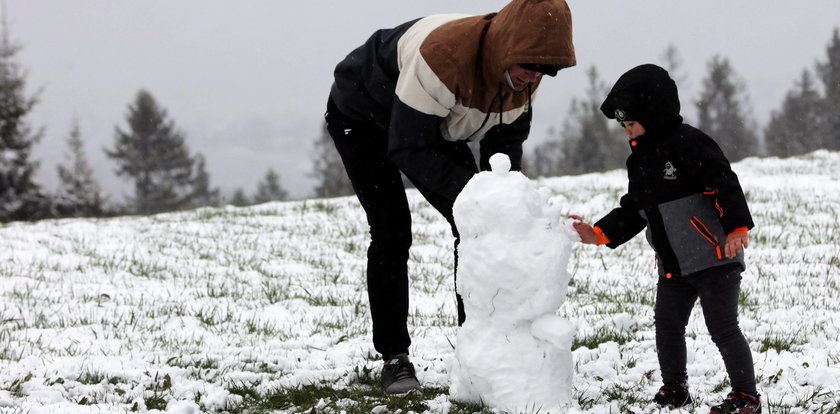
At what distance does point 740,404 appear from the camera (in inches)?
112

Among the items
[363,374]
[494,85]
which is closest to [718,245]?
[494,85]

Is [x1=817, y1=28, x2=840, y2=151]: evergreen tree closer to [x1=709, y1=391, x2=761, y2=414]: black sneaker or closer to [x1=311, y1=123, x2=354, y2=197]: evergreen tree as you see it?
[x1=311, y1=123, x2=354, y2=197]: evergreen tree

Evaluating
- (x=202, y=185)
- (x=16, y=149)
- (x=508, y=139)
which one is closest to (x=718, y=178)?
(x=508, y=139)

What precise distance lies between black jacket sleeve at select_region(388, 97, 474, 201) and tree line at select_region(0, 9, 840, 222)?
1972cm

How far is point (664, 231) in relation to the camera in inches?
115

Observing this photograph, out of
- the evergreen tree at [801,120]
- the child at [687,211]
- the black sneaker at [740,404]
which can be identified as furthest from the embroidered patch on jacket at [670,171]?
the evergreen tree at [801,120]

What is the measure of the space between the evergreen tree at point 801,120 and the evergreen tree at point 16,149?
4678 centimetres

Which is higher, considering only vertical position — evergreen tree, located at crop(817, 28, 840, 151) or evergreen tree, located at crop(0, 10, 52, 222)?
evergreen tree, located at crop(817, 28, 840, 151)

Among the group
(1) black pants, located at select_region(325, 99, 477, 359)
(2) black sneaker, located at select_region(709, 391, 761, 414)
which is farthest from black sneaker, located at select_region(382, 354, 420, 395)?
(2) black sneaker, located at select_region(709, 391, 761, 414)

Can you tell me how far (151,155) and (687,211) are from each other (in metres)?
43.1

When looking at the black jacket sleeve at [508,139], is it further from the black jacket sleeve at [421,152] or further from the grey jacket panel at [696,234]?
the grey jacket panel at [696,234]

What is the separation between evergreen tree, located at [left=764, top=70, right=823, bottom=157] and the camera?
50.9 metres

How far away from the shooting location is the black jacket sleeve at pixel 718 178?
2.67 metres

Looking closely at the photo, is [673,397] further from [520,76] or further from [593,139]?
[593,139]
